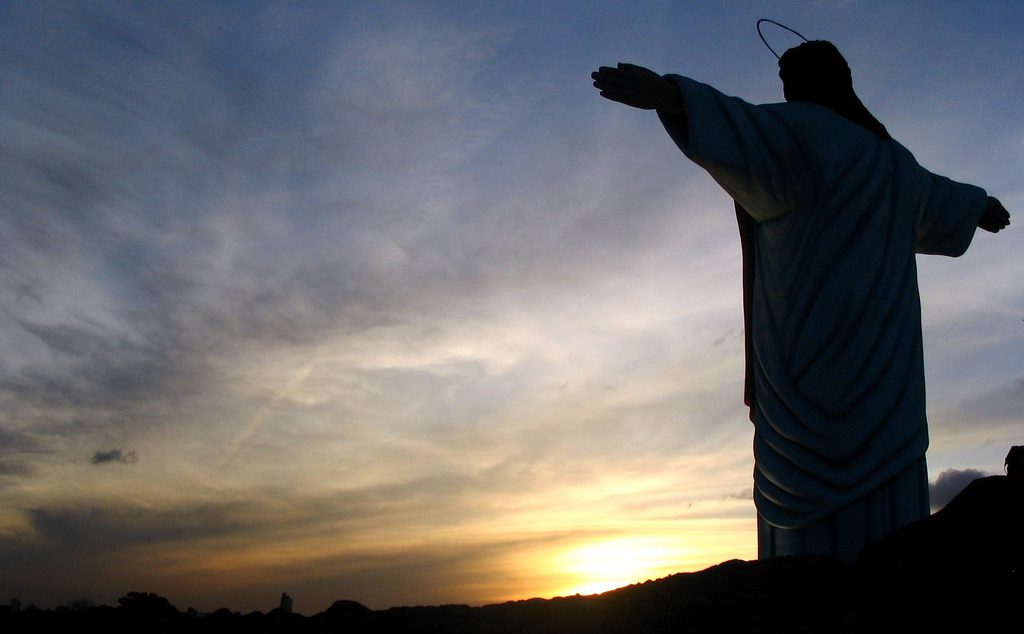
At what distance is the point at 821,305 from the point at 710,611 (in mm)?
3652

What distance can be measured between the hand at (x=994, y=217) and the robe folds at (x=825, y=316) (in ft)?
4.03

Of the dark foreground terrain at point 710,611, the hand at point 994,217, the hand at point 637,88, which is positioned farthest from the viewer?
the hand at point 994,217

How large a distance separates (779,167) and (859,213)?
770 mm

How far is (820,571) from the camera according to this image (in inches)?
195

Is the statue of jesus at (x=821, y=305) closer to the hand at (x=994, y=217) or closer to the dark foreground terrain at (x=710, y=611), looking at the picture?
the hand at (x=994, y=217)

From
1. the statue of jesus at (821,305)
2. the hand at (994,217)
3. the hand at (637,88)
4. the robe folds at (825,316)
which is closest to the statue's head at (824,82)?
Answer: the statue of jesus at (821,305)

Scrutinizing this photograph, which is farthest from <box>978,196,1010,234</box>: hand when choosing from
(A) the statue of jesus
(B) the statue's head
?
(B) the statue's head

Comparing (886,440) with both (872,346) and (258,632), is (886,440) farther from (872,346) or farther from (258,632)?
(258,632)

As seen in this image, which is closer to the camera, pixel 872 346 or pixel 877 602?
pixel 877 602

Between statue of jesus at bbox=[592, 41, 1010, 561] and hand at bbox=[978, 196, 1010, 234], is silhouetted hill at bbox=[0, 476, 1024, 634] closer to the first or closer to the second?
statue of jesus at bbox=[592, 41, 1010, 561]

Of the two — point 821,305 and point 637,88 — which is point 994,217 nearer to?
point 821,305

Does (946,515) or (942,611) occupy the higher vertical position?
(946,515)

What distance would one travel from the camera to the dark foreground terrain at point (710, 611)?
427 cm

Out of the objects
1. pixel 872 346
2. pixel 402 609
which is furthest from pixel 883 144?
pixel 402 609
